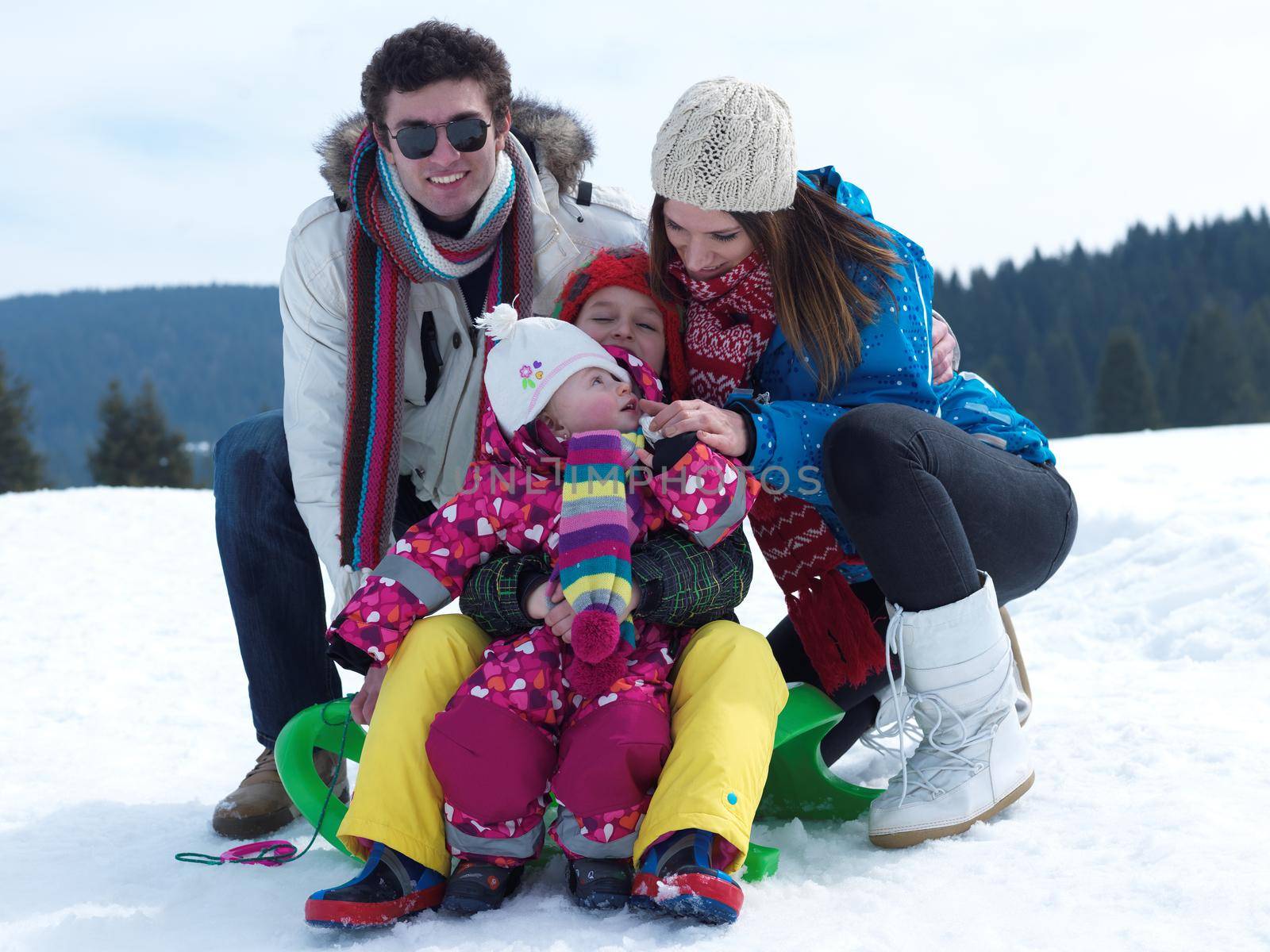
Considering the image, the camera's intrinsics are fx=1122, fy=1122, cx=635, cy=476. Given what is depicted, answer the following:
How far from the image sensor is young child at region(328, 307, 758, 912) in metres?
1.69

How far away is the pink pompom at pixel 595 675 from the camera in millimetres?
1755

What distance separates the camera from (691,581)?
6.04ft

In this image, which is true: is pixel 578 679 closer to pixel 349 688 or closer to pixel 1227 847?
pixel 1227 847

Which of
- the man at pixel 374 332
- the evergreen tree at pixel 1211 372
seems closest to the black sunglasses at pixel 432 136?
the man at pixel 374 332

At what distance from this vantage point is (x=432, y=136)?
7.49ft

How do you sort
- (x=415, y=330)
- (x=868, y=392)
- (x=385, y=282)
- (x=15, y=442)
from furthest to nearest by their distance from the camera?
(x=15, y=442)
(x=415, y=330)
(x=385, y=282)
(x=868, y=392)

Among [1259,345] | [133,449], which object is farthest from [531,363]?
[1259,345]

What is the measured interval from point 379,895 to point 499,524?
25.0 inches

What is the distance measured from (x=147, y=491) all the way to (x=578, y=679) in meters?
6.25

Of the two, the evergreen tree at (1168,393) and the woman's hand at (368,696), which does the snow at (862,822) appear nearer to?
the woman's hand at (368,696)

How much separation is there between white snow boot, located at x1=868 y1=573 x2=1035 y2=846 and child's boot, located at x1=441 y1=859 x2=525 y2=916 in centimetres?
64

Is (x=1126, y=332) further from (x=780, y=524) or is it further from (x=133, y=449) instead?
(x=780, y=524)

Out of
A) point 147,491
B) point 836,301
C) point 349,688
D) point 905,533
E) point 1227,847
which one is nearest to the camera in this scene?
point 1227,847

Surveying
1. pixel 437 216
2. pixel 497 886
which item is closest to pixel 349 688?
pixel 437 216
